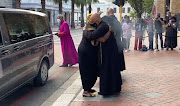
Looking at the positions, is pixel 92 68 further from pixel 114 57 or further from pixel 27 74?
pixel 27 74

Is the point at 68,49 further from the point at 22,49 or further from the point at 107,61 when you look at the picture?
the point at 107,61

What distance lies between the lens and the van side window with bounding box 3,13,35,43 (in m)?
4.96

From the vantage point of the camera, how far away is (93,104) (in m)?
4.96

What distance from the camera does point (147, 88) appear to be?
592cm

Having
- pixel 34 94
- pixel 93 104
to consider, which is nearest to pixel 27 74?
pixel 34 94

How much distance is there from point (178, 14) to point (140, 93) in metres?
25.2

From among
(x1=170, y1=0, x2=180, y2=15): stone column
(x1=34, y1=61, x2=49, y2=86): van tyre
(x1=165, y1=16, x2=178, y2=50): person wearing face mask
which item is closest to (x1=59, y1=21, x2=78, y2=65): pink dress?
(x1=34, y1=61, x2=49, y2=86): van tyre

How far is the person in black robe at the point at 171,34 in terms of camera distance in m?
12.4

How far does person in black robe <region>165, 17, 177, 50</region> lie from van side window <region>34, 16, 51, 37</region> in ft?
23.3

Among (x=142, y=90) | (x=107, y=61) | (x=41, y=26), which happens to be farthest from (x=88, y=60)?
(x=41, y=26)

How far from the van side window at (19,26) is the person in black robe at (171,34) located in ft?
26.6

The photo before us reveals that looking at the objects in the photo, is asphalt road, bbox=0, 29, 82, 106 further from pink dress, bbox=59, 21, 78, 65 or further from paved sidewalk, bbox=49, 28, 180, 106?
pink dress, bbox=59, 21, 78, 65

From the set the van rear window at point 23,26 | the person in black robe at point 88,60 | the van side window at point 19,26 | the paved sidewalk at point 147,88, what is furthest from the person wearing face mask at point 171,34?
the van side window at point 19,26

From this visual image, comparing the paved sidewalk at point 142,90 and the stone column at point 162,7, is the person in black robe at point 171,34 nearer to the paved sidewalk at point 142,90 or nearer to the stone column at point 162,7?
the paved sidewalk at point 142,90
